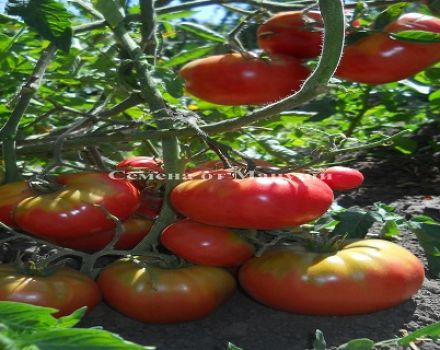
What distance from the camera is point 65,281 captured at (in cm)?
114

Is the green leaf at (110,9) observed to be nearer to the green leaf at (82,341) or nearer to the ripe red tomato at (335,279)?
the ripe red tomato at (335,279)

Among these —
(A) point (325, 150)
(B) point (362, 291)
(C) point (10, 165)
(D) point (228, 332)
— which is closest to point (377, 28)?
(A) point (325, 150)

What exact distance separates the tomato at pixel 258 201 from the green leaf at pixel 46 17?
0.98ft

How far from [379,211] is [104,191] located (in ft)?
1.62

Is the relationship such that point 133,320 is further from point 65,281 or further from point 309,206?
point 309,206

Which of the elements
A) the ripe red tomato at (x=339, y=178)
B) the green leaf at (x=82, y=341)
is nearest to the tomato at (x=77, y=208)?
the ripe red tomato at (x=339, y=178)

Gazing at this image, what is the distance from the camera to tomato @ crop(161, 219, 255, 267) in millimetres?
1160

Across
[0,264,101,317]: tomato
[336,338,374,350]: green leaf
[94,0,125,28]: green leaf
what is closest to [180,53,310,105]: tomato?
[94,0,125,28]: green leaf

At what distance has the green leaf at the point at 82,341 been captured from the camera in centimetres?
59

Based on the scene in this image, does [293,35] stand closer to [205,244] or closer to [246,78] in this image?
[246,78]

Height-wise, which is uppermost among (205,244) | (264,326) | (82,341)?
(82,341)

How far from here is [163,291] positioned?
3.71 ft

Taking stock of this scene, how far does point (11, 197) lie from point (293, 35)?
1.83 ft

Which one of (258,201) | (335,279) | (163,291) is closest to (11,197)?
(163,291)
